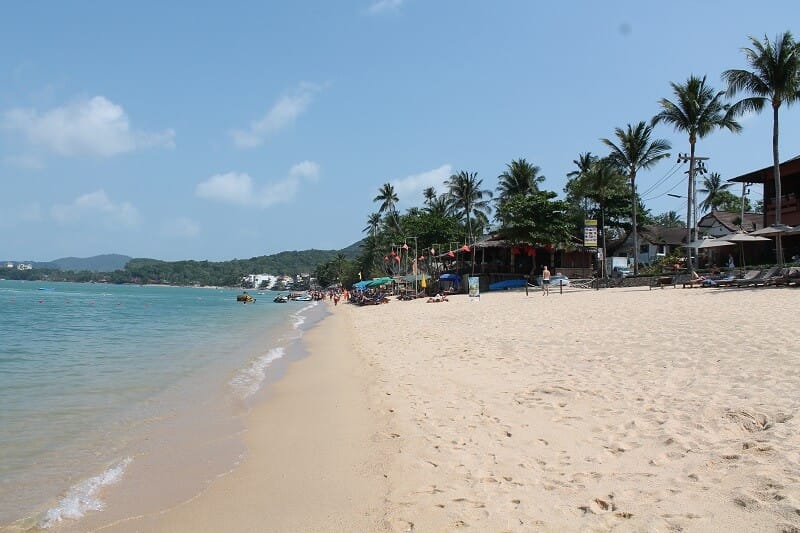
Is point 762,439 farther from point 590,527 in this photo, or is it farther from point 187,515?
point 187,515

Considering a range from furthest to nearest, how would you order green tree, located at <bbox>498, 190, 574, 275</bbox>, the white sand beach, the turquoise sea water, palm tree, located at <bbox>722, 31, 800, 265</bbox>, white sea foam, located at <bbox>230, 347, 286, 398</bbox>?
green tree, located at <bbox>498, 190, 574, 275</bbox>, palm tree, located at <bbox>722, 31, 800, 265</bbox>, white sea foam, located at <bbox>230, 347, 286, 398</bbox>, the turquoise sea water, the white sand beach

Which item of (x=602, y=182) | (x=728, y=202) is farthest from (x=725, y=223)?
(x=728, y=202)

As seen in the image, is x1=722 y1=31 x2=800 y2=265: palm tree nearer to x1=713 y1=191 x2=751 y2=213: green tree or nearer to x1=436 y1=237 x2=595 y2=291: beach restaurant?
x1=436 y1=237 x2=595 y2=291: beach restaurant

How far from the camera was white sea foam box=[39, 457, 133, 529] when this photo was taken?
458 centimetres

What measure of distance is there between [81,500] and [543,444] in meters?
4.34

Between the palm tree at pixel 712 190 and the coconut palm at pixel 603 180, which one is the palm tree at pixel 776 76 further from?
the palm tree at pixel 712 190

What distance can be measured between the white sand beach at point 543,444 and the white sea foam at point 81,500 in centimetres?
66

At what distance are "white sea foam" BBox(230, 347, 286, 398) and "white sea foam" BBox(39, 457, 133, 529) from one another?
13.5 ft

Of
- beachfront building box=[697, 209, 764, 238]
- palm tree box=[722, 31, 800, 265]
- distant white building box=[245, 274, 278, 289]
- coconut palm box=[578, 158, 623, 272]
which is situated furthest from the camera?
distant white building box=[245, 274, 278, 289]

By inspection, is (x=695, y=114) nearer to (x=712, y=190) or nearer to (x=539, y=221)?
(x=539, y=221)

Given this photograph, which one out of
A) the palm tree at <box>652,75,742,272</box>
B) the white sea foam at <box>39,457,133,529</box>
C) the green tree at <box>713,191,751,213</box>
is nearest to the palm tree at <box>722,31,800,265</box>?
the palm tree at <box>652,75,742,272</box>

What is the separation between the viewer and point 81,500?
4918 millimetres

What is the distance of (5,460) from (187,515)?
3.17 metres

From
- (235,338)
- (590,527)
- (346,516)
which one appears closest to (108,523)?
(346,516)
